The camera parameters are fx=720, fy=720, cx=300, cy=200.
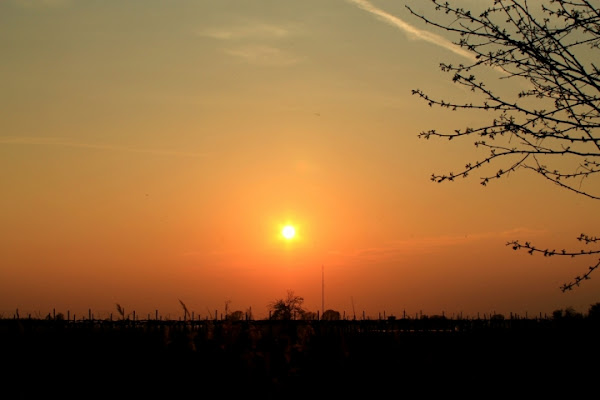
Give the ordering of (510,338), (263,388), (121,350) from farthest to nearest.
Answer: (510,338) → (121,350) → (263,388)

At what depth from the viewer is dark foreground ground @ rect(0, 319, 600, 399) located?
8.05 metres

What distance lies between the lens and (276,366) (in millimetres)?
8258

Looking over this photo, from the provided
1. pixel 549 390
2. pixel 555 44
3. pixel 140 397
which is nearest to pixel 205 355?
pixel 140 397

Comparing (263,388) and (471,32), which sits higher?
(471,32)

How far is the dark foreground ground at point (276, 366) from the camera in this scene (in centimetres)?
805

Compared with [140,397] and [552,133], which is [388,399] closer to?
[140,397]

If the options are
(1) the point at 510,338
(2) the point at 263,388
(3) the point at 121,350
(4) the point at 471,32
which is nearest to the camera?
(2) the point at 263,388

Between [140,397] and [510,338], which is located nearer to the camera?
[140,397]

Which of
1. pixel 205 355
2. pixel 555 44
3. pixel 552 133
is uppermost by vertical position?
pixel 555 44

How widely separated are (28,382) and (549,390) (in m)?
6.28

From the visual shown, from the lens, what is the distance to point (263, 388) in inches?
305

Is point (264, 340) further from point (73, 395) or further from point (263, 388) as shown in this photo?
point (73, 395)

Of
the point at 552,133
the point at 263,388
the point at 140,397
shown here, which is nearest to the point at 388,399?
the point at 263,388

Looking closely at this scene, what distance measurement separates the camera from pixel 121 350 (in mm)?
9234
